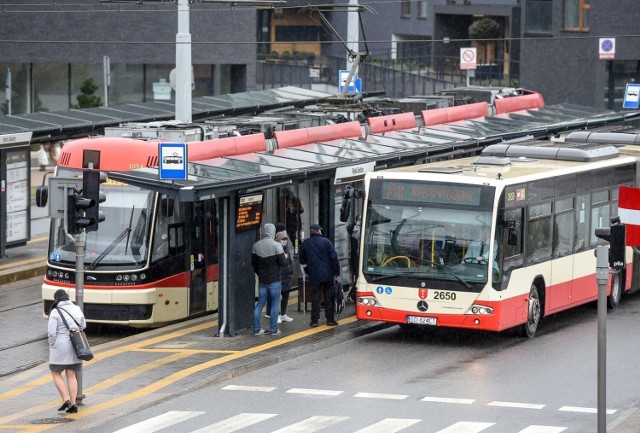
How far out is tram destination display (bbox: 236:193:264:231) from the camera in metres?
22.3

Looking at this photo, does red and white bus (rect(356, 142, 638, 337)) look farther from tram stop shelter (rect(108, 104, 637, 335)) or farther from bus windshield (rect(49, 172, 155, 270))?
bus windshield (rect(49, 172, 155, 270))

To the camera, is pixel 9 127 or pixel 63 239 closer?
pixel 63 239

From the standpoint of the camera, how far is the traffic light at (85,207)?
59.7 ft

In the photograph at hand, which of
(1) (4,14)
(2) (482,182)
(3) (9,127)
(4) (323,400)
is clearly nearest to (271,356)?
(4) (323,400)

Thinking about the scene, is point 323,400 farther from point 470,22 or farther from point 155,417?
point 470,22

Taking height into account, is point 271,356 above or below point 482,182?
below

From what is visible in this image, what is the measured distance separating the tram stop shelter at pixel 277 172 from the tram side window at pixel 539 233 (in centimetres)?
338

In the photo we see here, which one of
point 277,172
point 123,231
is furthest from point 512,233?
point 123,231

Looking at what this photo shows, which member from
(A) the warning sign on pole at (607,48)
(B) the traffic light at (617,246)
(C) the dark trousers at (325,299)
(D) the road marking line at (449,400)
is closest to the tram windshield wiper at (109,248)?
(C) the dark trousers at (325,299)

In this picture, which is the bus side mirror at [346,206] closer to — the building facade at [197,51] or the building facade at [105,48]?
the building facade at [197,51]

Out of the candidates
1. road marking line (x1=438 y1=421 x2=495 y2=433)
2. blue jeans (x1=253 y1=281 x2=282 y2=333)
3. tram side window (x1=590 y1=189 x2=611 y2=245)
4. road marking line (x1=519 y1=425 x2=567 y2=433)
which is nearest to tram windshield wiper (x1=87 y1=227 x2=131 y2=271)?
blue jeans (x1=253 y1=281 x2=282 y2=333)

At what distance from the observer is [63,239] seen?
23.4 meters

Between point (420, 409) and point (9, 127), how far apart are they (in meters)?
14.0

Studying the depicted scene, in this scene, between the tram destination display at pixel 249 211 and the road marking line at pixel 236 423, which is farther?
the tram destination display at pixel 249 211
